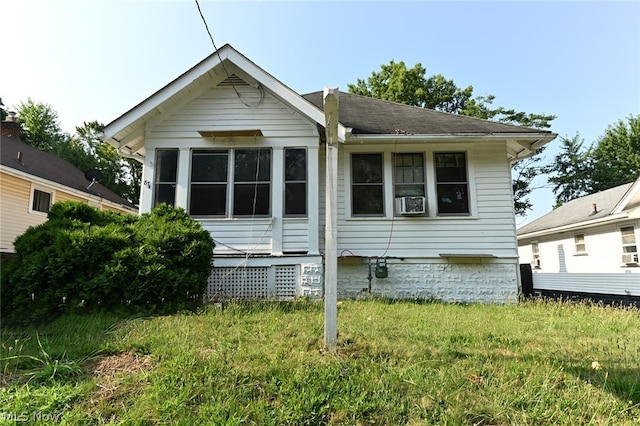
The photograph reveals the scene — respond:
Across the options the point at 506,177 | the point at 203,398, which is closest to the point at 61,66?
the point at 203,398

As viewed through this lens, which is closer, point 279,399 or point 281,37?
point 279,399

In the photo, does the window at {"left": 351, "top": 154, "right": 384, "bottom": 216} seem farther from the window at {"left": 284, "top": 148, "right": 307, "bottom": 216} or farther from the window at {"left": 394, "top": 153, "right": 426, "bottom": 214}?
the window at {"left": 284, "top": 148, "right": 307, "bottom": 216}

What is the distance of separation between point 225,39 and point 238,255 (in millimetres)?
4421

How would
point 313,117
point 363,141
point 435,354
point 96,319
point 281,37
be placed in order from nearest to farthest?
point 435,354 → point 96,319 → point 281,37 → point 313,117 → point 363,141

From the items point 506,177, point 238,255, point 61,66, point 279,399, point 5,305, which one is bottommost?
point 279,399

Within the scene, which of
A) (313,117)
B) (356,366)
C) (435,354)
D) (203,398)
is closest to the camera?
(203,398)

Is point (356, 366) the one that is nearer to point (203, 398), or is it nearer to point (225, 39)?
point (203, 398)

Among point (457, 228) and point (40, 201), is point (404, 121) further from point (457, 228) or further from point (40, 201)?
point (40, 201)

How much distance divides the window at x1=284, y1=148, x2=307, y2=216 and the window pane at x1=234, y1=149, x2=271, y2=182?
0.42 meters

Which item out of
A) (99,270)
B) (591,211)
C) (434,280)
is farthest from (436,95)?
(99,270)

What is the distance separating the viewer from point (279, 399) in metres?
2.44

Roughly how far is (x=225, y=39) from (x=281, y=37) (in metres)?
1.23

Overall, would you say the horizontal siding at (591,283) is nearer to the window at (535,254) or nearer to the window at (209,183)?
the window at (535,254)

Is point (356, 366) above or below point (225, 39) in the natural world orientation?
below
